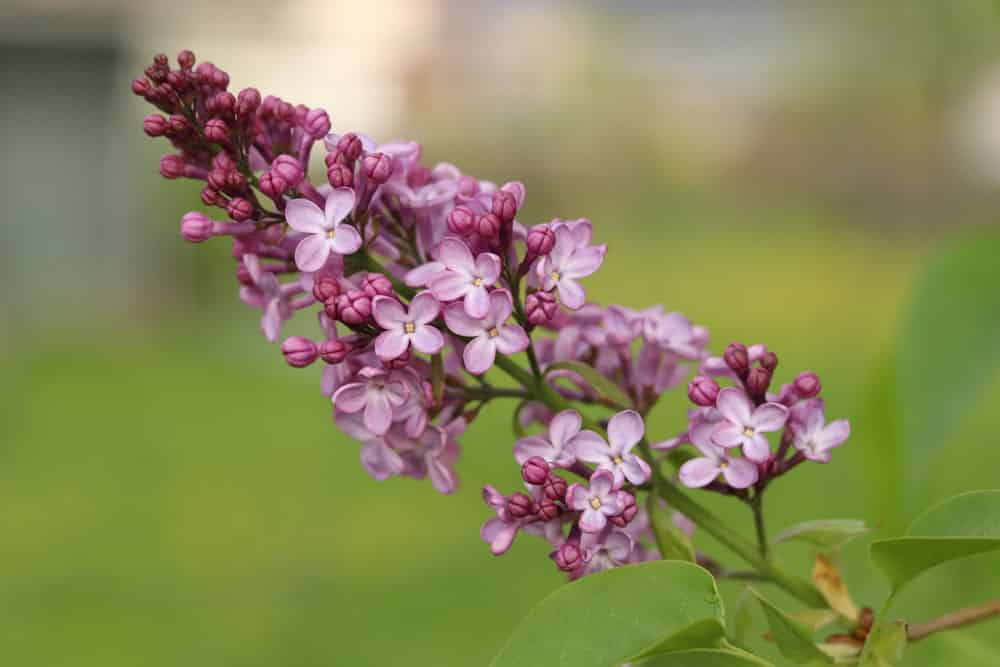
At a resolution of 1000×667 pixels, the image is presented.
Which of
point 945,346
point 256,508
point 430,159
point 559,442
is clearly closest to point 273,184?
point 559,442

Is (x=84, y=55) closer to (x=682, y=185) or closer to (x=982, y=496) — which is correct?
(x=682, y=185)

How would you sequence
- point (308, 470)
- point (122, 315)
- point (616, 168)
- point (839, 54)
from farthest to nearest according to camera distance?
point (616, 168) < point (839, 54) < point (122, 315) < point (308, 470)

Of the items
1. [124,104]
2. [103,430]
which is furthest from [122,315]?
[103,430]

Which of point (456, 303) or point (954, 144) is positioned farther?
point (954, 144)

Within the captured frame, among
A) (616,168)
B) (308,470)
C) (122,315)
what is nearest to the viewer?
(308,470)

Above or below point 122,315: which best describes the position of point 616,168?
above

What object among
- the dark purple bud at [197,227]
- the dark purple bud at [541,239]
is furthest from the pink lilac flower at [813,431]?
the dark purple bud at [197,227]

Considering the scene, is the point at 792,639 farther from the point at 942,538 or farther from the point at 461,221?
the point at 461,221
